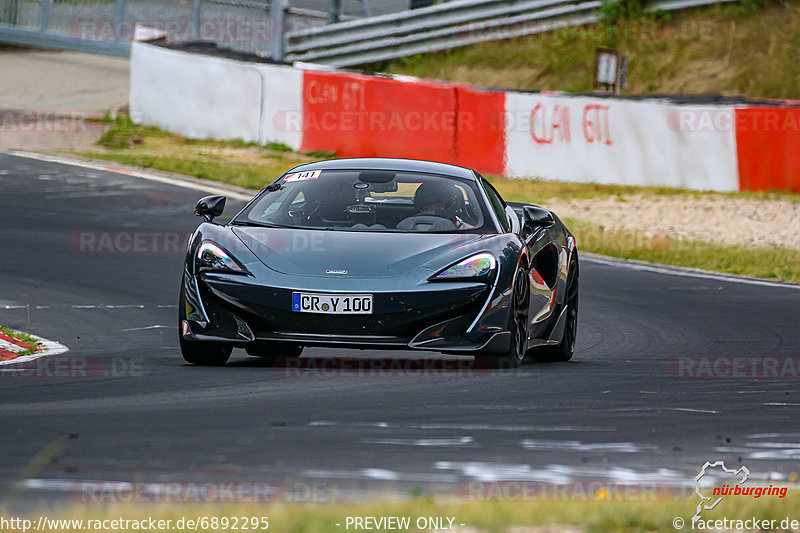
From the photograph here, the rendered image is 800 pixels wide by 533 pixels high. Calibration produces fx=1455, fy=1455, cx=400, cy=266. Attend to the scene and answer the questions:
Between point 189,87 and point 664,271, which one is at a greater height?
point 189,87

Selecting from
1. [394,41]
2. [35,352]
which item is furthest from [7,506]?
[394,41]

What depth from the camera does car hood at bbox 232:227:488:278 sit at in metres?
8.12

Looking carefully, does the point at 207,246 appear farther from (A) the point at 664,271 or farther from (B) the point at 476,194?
(A) the point at 664,271

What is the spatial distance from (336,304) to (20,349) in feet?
7.86

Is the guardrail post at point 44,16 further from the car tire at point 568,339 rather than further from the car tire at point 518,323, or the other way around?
the car tire at point 518,323

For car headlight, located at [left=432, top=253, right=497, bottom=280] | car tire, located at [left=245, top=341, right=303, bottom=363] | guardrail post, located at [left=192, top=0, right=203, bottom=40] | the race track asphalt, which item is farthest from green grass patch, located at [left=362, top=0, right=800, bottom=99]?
car headlight, located at [left=432, top=253, right=497, bottom=280]

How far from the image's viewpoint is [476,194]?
9.41m

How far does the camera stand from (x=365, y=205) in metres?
9.27

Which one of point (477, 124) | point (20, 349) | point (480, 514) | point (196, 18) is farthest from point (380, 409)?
point (196, 18)

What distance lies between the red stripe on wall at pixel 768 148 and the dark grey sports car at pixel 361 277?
11.9 metres

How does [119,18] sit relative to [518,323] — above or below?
above

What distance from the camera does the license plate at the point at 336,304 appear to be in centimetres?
797

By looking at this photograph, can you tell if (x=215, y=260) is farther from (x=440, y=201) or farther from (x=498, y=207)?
(x=498, y=207)

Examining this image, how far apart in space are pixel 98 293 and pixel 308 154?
13103 millimetres
